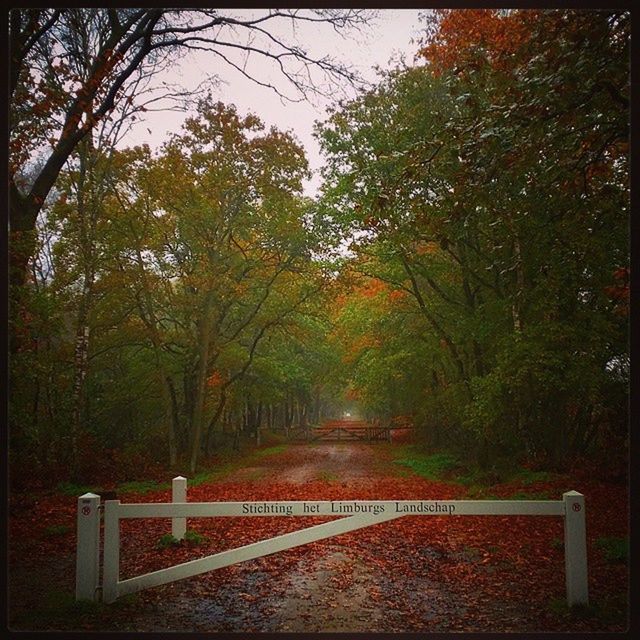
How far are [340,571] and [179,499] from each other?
909 mm

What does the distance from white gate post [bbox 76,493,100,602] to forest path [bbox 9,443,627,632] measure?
0.10m

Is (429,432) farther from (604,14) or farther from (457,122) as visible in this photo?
(604,14)

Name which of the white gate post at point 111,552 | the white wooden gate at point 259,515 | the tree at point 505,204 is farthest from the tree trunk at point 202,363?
the tree at point 505,204

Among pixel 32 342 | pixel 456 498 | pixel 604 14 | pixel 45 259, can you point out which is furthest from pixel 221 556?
pixel 604 14

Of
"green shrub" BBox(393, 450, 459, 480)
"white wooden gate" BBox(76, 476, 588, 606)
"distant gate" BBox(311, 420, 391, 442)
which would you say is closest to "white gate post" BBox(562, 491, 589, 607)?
"white wooden gate" BBox(76, 476, 588, 606)

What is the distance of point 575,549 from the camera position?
2.31 m

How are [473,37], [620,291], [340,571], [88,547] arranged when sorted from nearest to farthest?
1. [88,547]
2. [340,571]
3. [620,291]
4. [473,37]

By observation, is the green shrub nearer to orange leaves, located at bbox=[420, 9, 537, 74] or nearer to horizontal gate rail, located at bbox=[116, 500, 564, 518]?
horizontal gate rail, located at bbox=[116, 500, 564, 518]

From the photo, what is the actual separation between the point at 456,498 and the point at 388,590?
0.59 metres

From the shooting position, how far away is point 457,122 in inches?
107

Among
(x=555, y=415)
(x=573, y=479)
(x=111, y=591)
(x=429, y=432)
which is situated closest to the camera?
(x=111, y=591)

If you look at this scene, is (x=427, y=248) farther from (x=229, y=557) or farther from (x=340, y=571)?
(x=229, y=557)

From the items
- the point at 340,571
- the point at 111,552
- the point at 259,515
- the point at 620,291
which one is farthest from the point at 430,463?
the point at 111,552

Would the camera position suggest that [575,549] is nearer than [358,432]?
Yes
